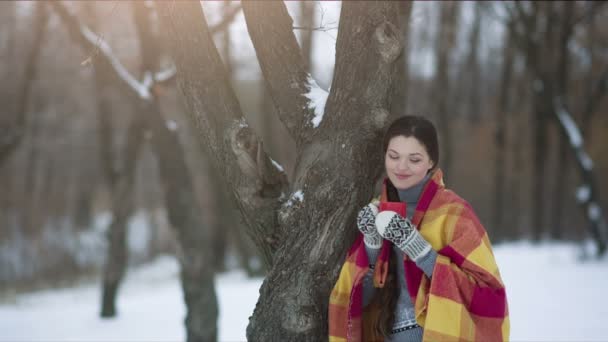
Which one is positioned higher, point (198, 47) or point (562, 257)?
point (198, 47)

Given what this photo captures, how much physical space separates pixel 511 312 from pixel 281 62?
4.34m

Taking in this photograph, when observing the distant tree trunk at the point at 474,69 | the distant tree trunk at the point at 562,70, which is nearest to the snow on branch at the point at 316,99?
the distant tree trunk at the point at 562,70

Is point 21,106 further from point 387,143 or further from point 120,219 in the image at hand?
point 387,143

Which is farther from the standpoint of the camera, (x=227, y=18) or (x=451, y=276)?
(x=227, y=18)

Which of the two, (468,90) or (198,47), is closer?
(198,47)

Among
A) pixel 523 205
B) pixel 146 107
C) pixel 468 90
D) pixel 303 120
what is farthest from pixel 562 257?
pixel 523 205

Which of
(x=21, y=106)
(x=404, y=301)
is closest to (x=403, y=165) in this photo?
(x=404, y=301)

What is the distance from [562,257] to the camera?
1114 cm

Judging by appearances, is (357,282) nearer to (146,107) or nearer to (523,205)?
(146,107)

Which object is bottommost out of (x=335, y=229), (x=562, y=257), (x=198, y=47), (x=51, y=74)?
(x=562, y=257)

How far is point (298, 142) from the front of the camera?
305cm

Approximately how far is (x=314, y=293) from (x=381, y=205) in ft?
2.07

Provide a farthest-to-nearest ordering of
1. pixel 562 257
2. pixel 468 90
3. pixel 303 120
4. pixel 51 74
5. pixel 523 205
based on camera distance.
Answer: pixel 523 205, pixel 468 90, pixel 51 74, pixel 562 257, pixel 303 120

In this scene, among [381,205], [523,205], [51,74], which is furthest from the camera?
[523,205]
